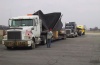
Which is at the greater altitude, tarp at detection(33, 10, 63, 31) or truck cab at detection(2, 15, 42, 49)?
tarp at detection(33, 10, 63, 31)

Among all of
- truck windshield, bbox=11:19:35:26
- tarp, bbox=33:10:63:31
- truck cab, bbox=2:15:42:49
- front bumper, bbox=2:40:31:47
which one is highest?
tarp, bbox=33:10:63:31

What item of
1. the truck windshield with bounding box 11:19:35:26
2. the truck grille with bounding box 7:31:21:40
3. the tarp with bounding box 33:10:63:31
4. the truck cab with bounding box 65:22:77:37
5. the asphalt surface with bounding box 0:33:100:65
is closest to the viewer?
the asphalt surface with bounding box 0:33:100:65

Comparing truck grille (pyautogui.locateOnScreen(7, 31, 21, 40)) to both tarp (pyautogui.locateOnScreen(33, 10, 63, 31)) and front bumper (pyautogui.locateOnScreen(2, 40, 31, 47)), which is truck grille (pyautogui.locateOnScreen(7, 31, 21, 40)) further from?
tarp (pyautogui.locateOnScreen(33, 10, 63, 31))

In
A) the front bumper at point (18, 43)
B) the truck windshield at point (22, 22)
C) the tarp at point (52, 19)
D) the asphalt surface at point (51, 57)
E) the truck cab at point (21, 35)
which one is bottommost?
the asphalt surface at point (51, 57)

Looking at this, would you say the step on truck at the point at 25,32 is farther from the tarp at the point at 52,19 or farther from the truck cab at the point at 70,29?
the truck cab at the point at 70,29

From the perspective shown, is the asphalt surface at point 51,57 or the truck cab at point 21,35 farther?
the truck cab at point 21,35

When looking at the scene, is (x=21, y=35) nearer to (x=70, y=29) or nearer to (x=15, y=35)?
(x=15, y=35)

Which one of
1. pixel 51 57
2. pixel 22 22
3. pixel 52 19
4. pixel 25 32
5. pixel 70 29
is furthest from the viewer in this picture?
pixel 70 29

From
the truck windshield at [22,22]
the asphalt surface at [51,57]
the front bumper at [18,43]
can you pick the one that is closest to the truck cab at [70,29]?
the truck windshield at [22,22]

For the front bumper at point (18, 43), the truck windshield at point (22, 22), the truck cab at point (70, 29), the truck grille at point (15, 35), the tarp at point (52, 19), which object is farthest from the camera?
the truck cab at point (70, 29)

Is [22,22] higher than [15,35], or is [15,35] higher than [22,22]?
[22,22]

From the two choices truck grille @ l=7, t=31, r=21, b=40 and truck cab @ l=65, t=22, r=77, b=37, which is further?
truck cab @ l=65, t=22, r=77, b=37

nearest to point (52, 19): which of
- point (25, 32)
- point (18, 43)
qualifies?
point (25, 32)

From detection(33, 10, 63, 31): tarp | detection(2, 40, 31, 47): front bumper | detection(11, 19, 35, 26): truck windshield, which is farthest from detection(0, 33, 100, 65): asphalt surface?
detection(33, 10, 63, 31): tarp
